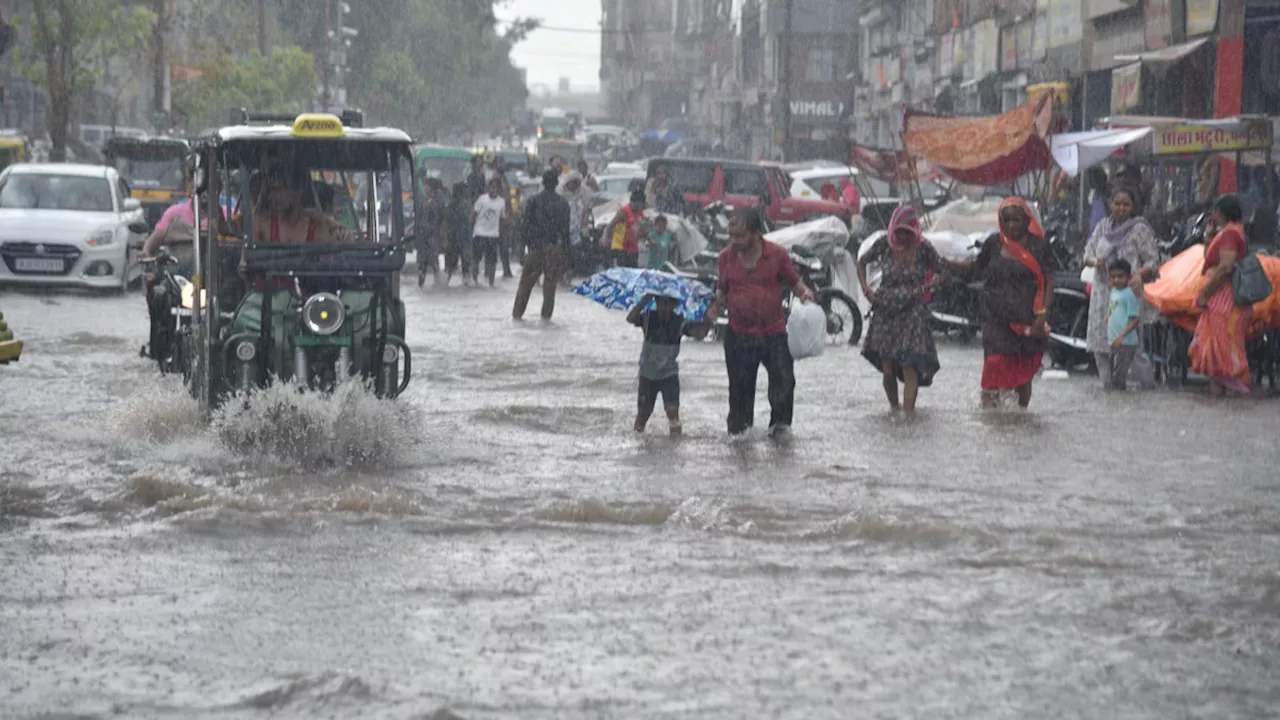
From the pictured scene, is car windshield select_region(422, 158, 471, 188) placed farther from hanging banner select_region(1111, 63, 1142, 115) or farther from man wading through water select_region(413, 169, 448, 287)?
hanging banner select_region(1111, 63, 1142, 115)

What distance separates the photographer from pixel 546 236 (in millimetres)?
20703

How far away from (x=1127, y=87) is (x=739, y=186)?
6320 millimetres

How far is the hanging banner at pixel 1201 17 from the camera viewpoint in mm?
25750

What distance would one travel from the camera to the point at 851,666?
6320 millimetres

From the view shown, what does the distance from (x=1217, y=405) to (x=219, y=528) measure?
301 inches

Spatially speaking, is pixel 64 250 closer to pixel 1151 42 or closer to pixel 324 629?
pixel 1151 42

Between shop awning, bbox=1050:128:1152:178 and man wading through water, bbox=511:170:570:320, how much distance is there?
495 cm

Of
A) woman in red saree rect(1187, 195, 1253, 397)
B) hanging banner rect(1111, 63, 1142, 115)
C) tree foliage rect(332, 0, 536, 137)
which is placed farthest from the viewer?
tree foliage rect(332, 0, 536, 137)

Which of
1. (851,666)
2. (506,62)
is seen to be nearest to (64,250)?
(851,666)

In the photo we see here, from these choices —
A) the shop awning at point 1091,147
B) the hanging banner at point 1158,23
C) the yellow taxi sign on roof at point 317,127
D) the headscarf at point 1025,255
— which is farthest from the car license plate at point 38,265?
the hanging banner at point 1158,23

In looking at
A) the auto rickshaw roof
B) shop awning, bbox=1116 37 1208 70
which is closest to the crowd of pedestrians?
the auto rickshaw roof

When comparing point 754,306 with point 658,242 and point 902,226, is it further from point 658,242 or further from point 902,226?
point 658,242

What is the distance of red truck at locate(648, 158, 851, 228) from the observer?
101 feet

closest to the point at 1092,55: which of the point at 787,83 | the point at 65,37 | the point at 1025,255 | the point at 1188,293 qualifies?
the point at 1188,293
